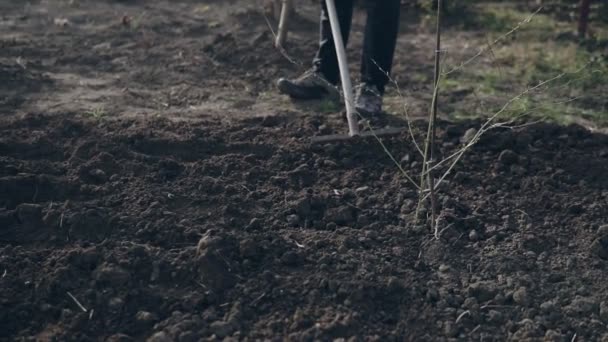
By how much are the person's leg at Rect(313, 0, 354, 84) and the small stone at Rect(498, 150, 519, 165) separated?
1132 mm

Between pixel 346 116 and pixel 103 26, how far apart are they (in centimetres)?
221

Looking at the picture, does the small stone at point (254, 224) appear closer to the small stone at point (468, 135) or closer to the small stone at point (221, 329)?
the small stone at point (221, 329)

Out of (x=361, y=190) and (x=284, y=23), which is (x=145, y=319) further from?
(x=284, y=23)

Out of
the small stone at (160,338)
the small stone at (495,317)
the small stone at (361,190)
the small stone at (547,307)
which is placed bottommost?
the small stone at (160,338)

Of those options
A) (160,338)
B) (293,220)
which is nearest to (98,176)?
(293,220)

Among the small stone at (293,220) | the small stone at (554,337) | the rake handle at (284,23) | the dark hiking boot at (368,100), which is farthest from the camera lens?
the rake handle at (284,23)

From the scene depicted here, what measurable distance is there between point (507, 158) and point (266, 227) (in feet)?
3.91

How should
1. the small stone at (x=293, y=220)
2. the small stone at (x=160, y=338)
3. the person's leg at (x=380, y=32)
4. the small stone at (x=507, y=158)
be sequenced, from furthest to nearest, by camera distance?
the person's leg at (x=380, y=32), the small stone at (x=507, y=158), the small stone at (x=293, y=220), the small stone at (x=160, y=338)

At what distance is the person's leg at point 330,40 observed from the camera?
4.86 metres

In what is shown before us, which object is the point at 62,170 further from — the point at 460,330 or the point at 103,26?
the point at 103,26

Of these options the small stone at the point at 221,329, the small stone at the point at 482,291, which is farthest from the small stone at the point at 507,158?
the small stone at the point at 221,329

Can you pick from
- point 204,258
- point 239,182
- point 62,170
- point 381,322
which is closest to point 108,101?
point 62,170

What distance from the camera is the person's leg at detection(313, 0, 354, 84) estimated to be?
4863 millimetres

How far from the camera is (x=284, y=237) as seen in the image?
12.0ft
